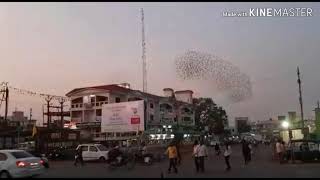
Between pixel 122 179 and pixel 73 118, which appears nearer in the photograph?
pixel 122 179

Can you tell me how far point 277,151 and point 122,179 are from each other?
1722 centimetres

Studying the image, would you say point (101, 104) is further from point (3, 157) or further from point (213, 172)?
point (3, 157)

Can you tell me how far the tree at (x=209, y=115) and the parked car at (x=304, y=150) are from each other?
8306 centimetres

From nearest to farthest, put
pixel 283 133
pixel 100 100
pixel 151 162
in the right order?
pixel 151 162 < pixel 283 133 < pixel 100 100

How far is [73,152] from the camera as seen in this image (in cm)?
4709

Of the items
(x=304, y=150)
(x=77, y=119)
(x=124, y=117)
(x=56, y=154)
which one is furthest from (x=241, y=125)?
(x=304, y=150)

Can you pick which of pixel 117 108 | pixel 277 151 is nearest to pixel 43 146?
pixel 117 108

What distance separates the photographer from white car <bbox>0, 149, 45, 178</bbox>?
20.2 metres

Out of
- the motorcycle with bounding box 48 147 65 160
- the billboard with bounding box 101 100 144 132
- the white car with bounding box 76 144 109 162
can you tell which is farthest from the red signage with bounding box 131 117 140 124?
the white car with bounding box 76 144 109 162

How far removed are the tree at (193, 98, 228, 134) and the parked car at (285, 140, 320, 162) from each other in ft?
273

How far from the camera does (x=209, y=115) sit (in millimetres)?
120812

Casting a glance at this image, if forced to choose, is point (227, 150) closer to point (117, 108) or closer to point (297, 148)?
point (297, 148)

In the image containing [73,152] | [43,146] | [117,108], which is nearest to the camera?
[73,152]

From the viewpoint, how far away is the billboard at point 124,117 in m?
51.5
